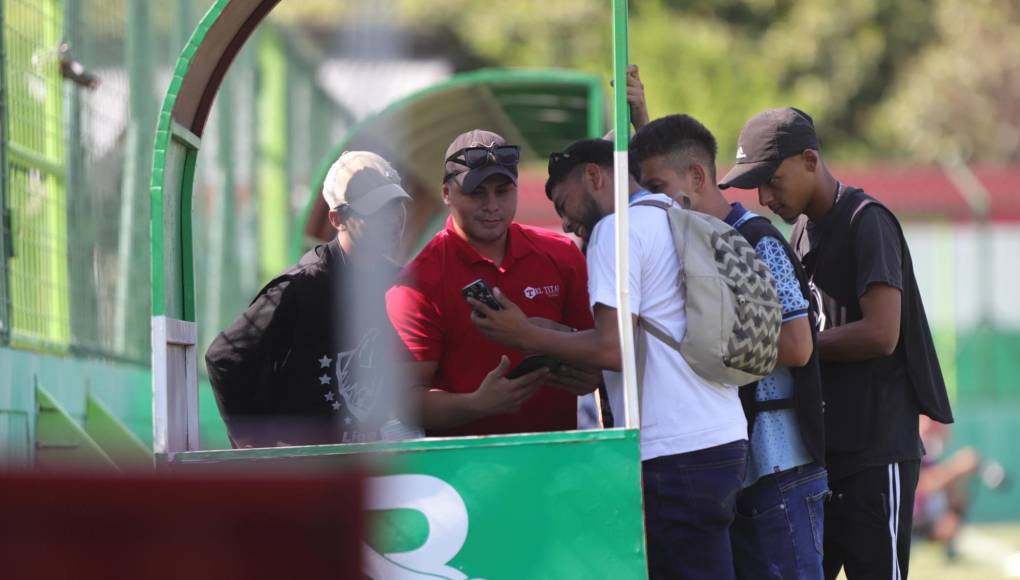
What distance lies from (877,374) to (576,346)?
1.38 m

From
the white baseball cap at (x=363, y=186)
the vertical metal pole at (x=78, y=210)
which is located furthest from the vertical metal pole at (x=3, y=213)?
the white baseball cap at (x=363, y=186)

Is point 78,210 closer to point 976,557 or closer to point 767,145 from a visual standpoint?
point 767,145

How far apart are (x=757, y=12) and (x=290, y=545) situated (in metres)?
33.2

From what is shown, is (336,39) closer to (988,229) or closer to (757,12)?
(757,12)

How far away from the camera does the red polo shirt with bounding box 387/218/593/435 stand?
198 inches

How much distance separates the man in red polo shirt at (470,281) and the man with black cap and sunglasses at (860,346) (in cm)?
71

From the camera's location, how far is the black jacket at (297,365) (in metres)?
5.25

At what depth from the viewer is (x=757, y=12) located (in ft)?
113

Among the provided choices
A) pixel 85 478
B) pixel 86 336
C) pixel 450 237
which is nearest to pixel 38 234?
pixel 86 336

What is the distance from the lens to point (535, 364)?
4.79 metres

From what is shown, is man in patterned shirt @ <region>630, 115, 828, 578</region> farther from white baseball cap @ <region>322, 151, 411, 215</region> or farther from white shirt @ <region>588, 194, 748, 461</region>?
white baseball cap @ <region>322, 151, 411, 215</region>

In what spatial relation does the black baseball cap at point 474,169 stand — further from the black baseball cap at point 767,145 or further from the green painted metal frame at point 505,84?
the green painted metal frame at point 505,84

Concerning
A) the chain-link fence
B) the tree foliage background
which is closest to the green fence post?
the chain-link fence

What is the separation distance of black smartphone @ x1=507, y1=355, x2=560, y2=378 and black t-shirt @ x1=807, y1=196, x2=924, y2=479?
1126 mm
